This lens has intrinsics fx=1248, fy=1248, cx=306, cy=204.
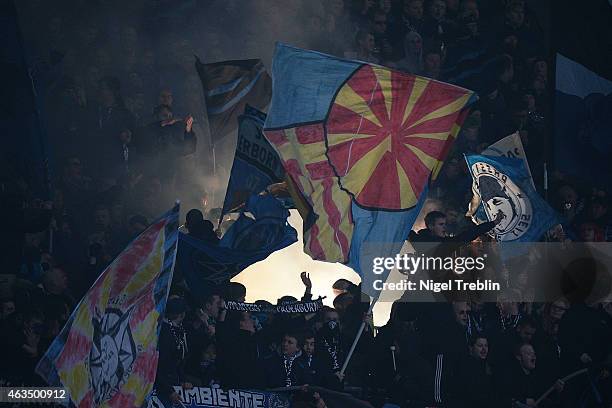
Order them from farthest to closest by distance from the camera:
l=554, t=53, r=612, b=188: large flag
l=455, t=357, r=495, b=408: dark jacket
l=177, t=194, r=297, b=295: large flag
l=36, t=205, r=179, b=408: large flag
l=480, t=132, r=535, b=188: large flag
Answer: l=554, t=53, r=612, b=188: large flag → l=480, t=132, r=535, b=188: large flag → l=177, t=194, r=297, b=295: large flag → l=455, t=357, r=495, b=408: dark jacket → l=36, t=205, r=179, b=408: large flag

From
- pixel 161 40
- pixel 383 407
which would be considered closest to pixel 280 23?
pixel 161 40

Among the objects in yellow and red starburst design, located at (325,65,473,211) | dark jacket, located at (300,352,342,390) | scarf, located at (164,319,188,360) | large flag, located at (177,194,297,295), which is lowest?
dark jacket, located at (300,352,342,390)

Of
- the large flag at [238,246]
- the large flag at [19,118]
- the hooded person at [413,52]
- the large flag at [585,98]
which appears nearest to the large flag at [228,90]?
the hooded person at [413,52]

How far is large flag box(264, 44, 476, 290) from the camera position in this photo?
871 cm

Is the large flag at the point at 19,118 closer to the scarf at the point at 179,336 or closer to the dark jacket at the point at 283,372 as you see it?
the scarf at the point at 179,336

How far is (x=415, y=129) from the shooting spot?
874cm

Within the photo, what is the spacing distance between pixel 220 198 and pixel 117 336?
212 inches

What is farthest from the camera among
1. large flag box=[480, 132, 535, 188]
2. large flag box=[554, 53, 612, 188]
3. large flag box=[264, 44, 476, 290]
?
large flag box=[554, 53, 612, 188]

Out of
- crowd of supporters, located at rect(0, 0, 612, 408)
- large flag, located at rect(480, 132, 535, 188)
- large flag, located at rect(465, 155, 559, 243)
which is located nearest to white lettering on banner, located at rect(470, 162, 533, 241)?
large flag, located at rect(465, 155, 559, 243)

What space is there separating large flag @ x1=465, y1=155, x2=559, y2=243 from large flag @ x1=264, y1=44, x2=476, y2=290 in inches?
37.1

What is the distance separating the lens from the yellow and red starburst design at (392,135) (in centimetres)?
871

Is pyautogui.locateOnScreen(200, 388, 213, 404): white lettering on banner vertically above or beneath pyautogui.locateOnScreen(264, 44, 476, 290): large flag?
beneath

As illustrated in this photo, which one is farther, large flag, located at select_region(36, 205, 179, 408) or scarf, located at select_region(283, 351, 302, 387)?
scarf, located at select_region(283, 351, 302, 387)

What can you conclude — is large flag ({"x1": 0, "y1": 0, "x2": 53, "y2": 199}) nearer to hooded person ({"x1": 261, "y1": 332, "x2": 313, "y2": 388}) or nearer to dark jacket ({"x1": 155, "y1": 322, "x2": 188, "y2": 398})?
dark jacket ({"x1": 155, "y1": 322, "x2": 188, "y2": 398})
